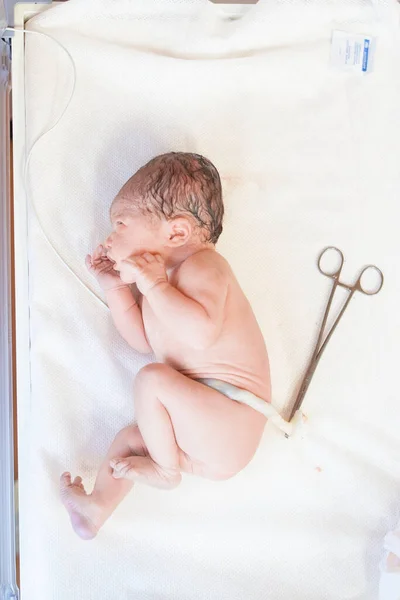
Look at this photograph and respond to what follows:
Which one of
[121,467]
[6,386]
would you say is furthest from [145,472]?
[6,386]

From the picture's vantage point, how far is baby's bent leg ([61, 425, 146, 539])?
1344 mm

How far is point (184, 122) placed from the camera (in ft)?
4.98

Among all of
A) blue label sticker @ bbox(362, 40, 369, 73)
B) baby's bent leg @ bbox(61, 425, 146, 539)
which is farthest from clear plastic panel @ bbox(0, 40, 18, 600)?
blue label sticker @ bbox(362, 40, 369, 73)

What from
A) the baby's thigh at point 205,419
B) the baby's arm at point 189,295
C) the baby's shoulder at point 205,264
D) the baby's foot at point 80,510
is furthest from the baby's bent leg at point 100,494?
the baby's shoulder at point 205,264

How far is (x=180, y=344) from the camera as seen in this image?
1.32 metres

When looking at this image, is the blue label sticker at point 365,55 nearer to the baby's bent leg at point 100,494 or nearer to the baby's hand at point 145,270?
the baby's hand at point 145,270

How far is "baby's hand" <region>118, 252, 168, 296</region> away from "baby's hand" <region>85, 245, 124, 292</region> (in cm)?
7

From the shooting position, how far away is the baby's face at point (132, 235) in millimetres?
1296

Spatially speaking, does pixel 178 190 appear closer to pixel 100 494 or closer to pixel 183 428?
pixel 183 428

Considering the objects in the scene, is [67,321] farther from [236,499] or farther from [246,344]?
[236,499]

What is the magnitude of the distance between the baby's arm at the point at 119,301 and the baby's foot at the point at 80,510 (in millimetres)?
320

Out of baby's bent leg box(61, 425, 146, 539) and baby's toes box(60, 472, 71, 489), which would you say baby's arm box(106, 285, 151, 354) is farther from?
baby's toes box(60, 472, 71, 489)

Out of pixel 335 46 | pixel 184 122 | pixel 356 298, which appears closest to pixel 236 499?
pixel 356 298

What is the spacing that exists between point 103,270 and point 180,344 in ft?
0.77
